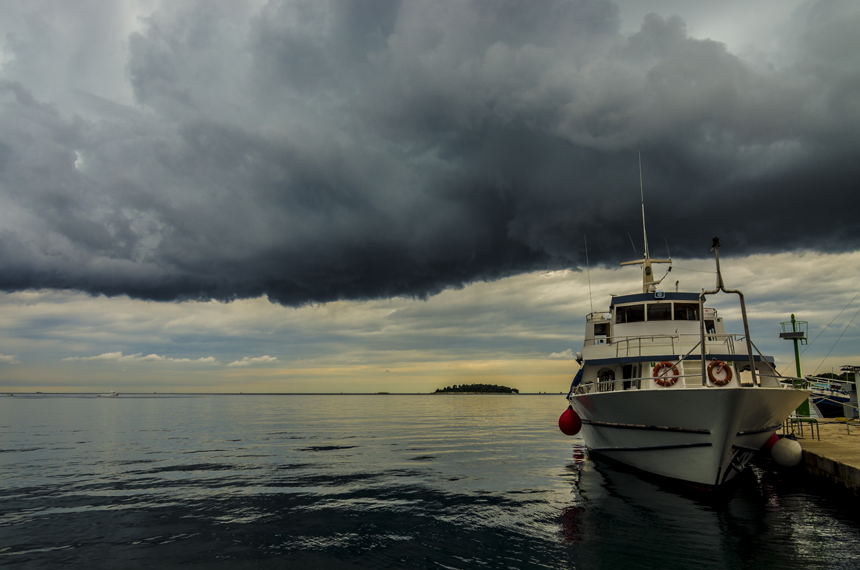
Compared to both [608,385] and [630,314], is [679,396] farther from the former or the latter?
[630,314]

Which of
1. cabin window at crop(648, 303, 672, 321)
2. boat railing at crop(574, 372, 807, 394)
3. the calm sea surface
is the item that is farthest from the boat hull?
cabin window at crop(648, 303, 672, 321)

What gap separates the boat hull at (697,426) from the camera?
572 inches

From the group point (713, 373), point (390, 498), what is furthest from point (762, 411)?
point (390, 498)

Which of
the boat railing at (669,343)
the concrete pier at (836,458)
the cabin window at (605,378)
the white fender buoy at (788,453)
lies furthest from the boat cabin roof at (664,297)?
the concrete pier at (836,458)

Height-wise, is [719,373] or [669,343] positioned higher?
[669,343]

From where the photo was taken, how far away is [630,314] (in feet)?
76.3

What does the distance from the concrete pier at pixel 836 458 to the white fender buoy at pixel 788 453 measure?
508 millimetres

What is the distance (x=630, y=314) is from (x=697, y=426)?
887cm

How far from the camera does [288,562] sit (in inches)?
385

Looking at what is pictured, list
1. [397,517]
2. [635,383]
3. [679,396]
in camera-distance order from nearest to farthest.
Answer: [397,517]
[679,396]
[635,383]

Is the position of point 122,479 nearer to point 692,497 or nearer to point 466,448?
point 466,448

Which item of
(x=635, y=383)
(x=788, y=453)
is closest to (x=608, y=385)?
(x=635, y=383)

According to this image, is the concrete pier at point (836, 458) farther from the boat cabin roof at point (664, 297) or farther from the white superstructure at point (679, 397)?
the boat cabin roof at point (664, 297)

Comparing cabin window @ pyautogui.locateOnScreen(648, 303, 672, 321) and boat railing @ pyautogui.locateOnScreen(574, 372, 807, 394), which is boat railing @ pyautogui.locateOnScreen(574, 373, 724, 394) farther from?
cabin window @ pyautogui.locateOnScreen(648, 303, 672, 321)
